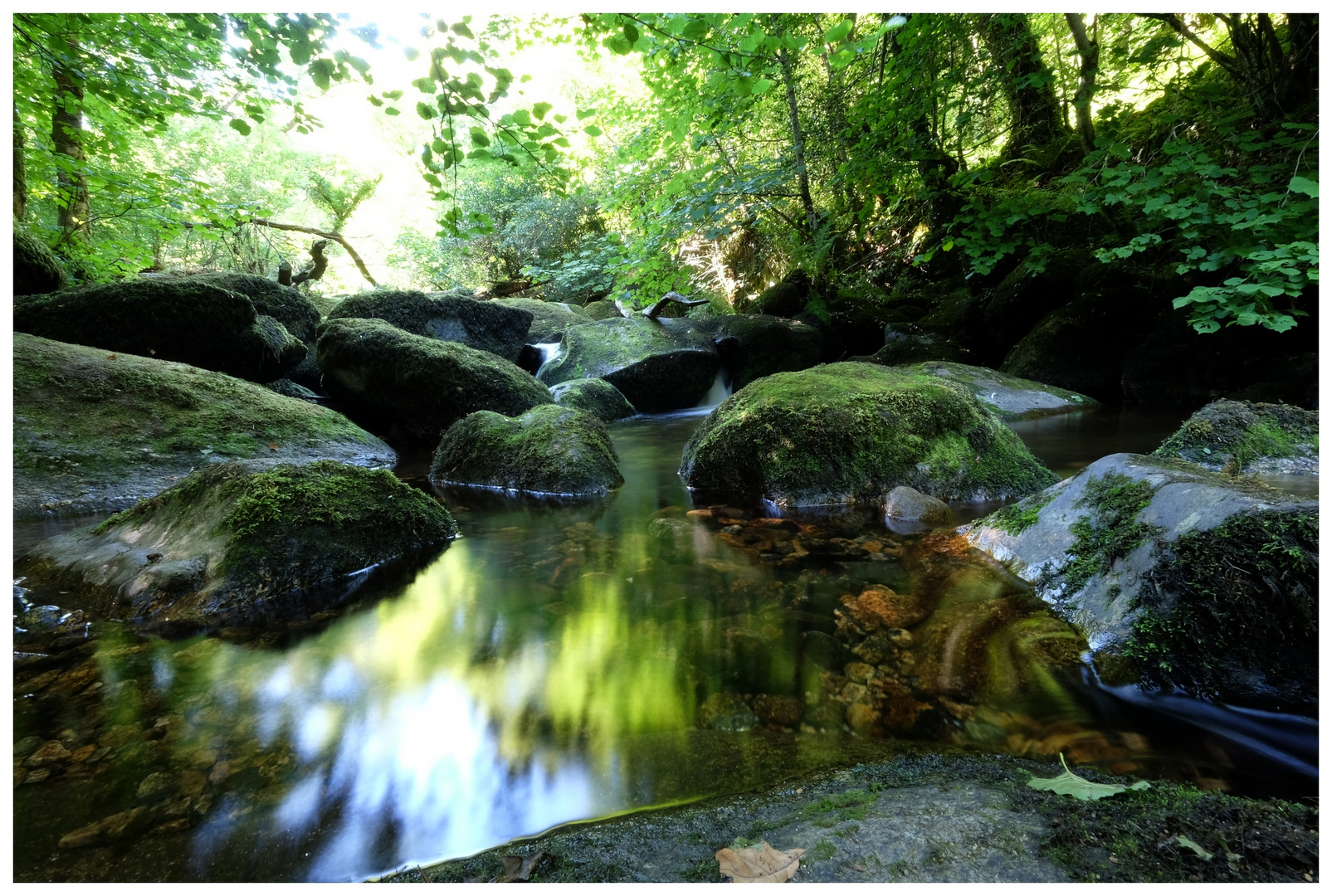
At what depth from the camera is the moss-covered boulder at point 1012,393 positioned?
7.81 meters

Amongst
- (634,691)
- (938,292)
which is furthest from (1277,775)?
(938,292)

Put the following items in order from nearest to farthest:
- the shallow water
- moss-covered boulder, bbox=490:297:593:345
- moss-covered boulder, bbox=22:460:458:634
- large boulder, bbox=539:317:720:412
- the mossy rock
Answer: the shallow water, moss-covered boulder, bbox=22:460:458:634, the mossy rock, large boulder, bbox=539:317:720:412, moss-covered boulder, bbox=490:297:593:345

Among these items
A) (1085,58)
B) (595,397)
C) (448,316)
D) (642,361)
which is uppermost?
(1085,58)

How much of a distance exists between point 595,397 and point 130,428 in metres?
6.01

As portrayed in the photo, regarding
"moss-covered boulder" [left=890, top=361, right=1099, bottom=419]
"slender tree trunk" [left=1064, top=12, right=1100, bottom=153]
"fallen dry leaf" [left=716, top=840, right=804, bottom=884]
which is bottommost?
"fallen dry leaf" [left=716, top=840, right=804, bottom=884]

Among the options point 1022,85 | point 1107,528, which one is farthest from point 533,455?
point 1022,85

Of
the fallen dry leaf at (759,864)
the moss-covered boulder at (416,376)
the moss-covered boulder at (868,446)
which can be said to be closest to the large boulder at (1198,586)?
the fallen dry leaf at (759,864)

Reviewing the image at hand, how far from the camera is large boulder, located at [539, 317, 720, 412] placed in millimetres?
10906

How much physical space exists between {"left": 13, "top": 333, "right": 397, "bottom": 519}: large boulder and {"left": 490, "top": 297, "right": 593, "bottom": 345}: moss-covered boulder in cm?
697

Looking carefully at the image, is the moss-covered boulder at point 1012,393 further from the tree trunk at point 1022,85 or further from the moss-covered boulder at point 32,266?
the moss-covered boulder at point 32,266

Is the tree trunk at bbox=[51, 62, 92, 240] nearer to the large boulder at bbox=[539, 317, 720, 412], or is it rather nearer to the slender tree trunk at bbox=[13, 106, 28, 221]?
the slender tree trunk at bbox=[13, 106, 28, 221]

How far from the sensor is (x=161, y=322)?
23.6ft

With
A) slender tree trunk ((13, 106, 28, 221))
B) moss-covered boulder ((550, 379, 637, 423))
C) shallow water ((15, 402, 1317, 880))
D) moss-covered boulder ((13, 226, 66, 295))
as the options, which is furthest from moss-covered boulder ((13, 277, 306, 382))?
shallow water ((15, 402, 1317, 880))

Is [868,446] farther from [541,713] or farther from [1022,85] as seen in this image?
[1022,85]
